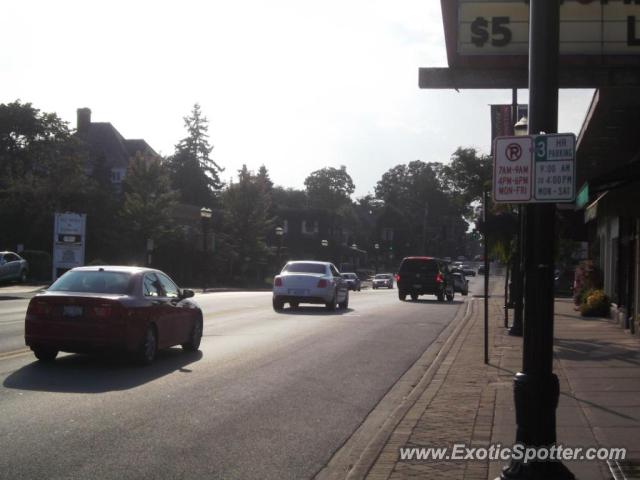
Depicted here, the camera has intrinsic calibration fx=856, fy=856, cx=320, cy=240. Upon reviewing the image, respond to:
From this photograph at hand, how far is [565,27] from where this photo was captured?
32.6ft

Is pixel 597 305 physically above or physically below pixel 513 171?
below

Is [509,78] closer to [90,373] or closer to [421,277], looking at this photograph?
[90,373]

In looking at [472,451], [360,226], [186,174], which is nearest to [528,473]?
[472,451]

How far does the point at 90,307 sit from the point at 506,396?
5752mm

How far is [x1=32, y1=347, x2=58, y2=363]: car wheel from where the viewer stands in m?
12.4

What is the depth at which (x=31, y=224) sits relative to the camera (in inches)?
2130

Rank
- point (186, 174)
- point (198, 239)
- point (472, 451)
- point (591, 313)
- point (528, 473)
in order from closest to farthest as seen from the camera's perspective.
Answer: point (528, 473) < point (472, 451) < point (591, 313) < point (198, 239) < point (186, 174)

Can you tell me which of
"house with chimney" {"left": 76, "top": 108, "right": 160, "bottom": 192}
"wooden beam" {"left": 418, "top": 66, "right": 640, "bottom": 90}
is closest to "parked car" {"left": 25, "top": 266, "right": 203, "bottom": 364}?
"wooden beam" {"left": 418, "top": 66, "right": 640, "bottom": 90}

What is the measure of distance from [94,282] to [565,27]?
24.5 feet

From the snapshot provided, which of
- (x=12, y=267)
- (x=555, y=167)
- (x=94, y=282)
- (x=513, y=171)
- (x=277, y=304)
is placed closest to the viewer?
(x=555, y=167)

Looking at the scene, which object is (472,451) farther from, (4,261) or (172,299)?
(4,261)

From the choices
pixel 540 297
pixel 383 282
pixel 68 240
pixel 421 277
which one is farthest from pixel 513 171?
pixel 383 282

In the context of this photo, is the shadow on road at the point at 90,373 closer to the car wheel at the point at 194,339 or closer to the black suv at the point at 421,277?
the car wheel at the point at 194,339

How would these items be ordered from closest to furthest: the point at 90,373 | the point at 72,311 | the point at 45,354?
the point at 90,373
the point at 72,311
the point at 45,354
